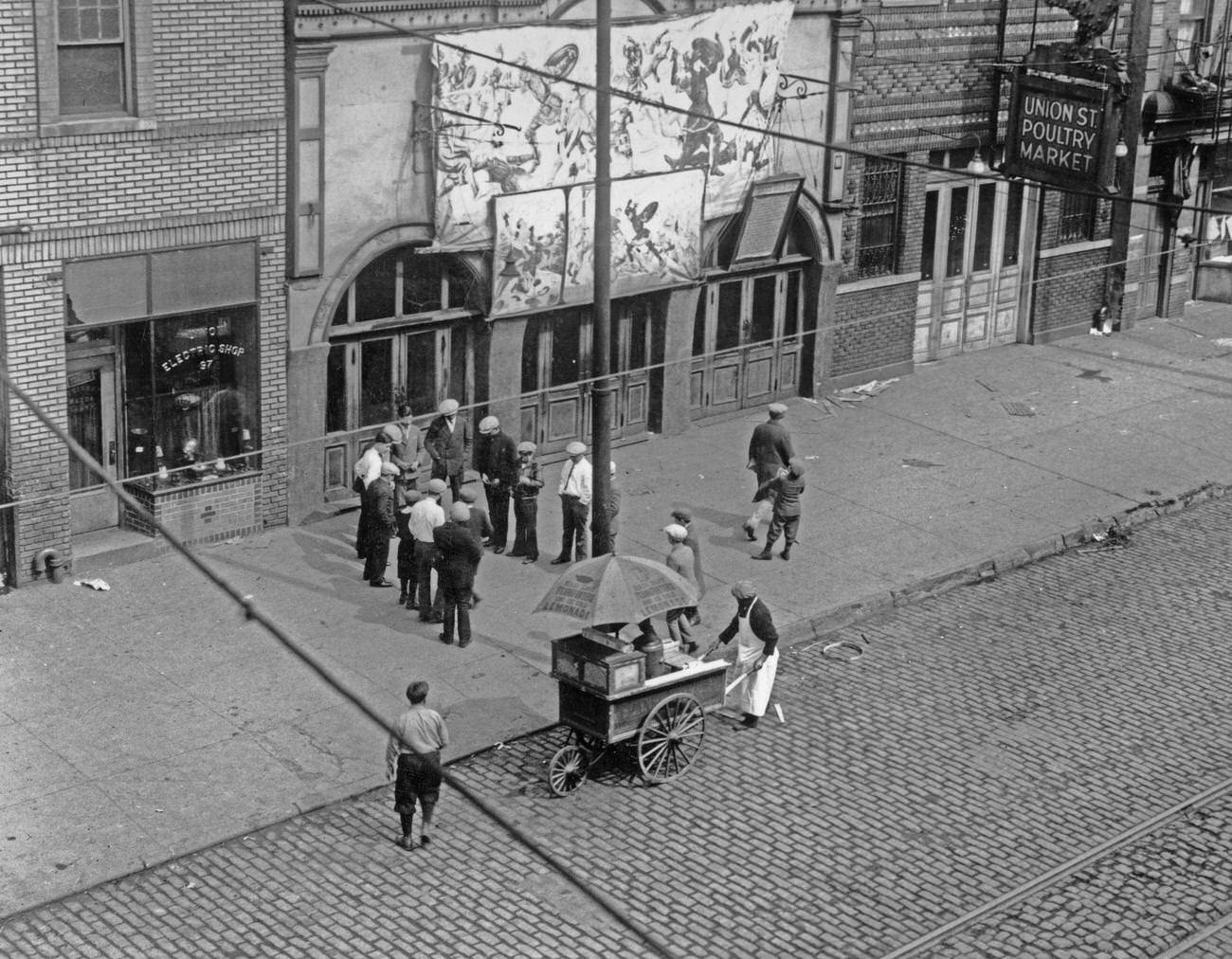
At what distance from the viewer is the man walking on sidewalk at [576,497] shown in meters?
19.6

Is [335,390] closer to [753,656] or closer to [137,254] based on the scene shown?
[137,254]

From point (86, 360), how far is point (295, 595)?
124 inches

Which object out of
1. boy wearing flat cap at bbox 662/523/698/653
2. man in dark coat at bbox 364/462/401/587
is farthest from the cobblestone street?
man in dark coat at bbox 364/462/401/587

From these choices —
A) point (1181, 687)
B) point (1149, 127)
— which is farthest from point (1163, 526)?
point (1149, 127)

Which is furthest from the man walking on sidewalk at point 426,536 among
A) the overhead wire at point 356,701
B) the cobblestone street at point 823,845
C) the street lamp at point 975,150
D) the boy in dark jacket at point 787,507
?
the street lamp at point 975,150

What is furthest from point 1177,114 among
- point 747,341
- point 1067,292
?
point 747,341

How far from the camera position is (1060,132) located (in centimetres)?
2653

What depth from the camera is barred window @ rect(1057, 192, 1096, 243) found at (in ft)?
97.7

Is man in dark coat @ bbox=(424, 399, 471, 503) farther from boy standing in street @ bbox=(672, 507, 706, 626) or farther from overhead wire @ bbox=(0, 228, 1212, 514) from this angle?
boy standing in street @ bbox=(672, 507, 706, 626)

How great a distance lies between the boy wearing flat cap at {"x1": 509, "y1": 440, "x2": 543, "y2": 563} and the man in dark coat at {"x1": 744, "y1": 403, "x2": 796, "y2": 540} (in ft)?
8.09

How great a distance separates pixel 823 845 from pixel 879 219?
14.2m

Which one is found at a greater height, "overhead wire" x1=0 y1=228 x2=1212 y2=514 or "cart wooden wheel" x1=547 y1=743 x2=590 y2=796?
A: "overhead wire" x1=0 y1=228 x2=1212 y2=514

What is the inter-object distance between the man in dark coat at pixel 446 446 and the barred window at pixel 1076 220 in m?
13.1

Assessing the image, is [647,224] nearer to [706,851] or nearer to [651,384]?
[651,384]
